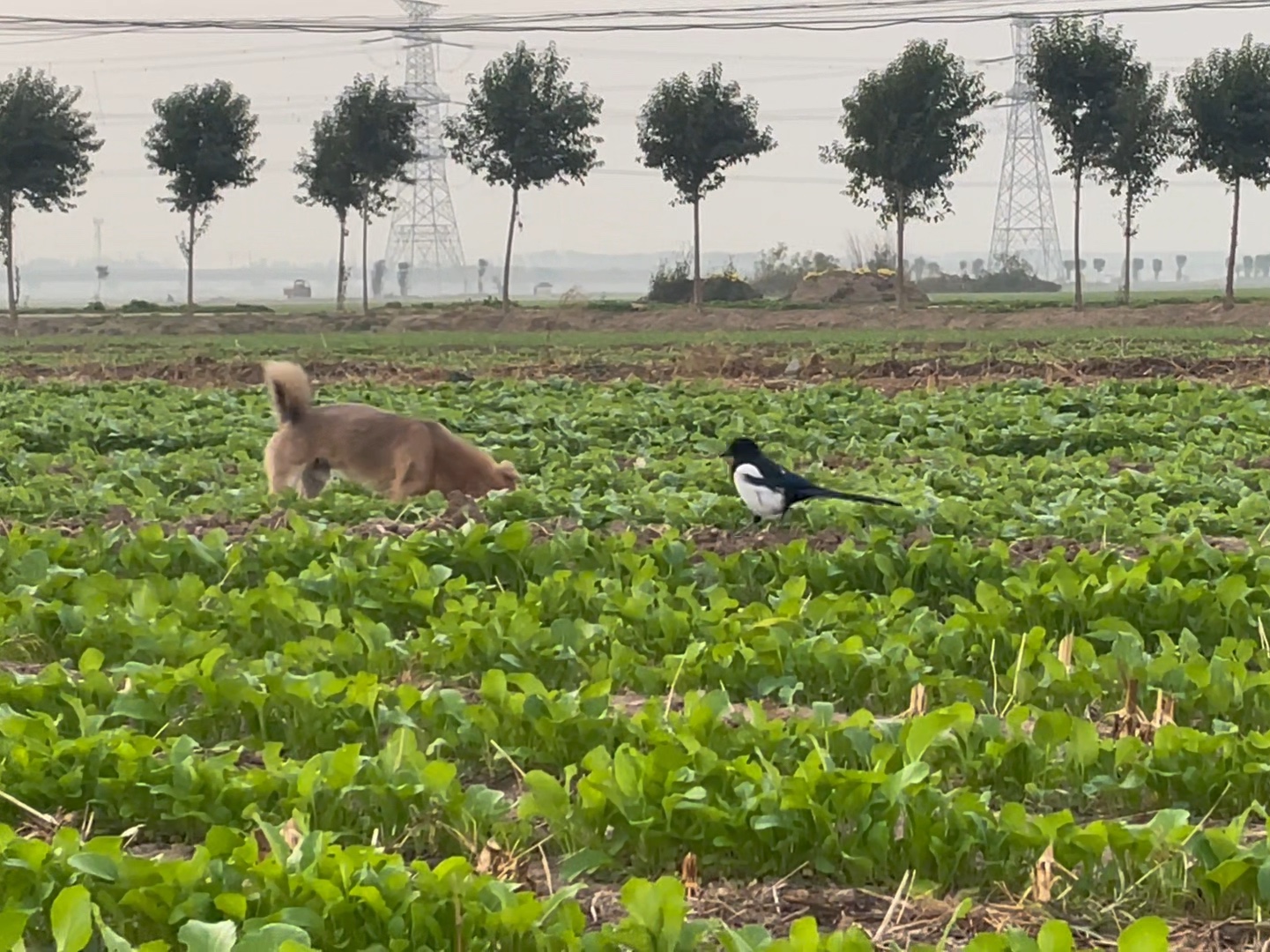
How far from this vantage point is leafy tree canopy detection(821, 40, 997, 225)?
53719 millimetres

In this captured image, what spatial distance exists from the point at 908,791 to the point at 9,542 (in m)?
5.18

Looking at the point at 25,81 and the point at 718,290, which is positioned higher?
the point at 25,81

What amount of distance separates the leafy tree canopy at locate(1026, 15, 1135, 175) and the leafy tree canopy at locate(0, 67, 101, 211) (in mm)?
30473

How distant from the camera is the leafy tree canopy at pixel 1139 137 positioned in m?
52.2

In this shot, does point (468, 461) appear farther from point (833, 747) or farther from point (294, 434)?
point (833, 747)

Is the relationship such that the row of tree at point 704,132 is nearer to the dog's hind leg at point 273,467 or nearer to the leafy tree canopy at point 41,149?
the leafy tree canopy at point 41,149

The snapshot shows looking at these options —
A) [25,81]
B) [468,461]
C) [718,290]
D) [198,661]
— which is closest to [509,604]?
[198,661]

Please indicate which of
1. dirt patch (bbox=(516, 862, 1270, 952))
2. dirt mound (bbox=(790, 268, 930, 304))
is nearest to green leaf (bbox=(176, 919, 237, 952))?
dirt patch (bbox=(516, 862, 1270, 952))

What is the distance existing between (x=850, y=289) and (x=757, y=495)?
58.5 meters

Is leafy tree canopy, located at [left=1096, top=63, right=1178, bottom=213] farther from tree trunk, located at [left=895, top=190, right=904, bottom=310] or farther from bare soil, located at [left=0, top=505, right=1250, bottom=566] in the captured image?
bare soil, located at [left=0, top=505, right=1250, bottom=566]

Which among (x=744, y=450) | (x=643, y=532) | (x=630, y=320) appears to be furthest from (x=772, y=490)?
(x=630, y=320)

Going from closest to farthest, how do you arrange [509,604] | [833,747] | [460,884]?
[460,884] → [833,747] → [509,604]

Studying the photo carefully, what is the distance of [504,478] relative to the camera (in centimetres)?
1032

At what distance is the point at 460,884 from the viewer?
11.3 ft
